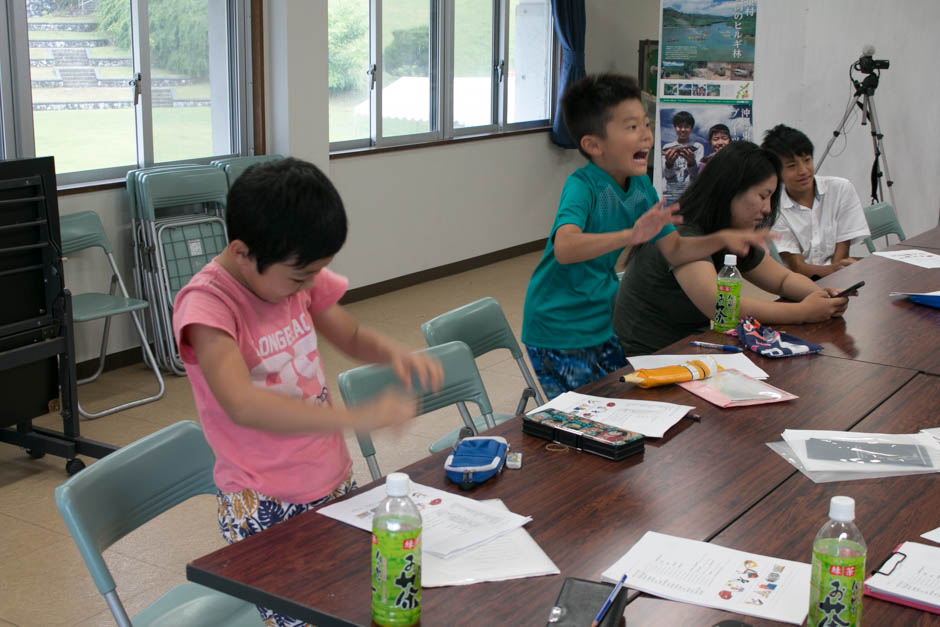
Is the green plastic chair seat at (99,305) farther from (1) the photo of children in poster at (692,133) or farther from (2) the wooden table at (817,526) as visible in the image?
(1) the photo of children in poster at (692,133)

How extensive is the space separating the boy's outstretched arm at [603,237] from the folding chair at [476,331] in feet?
1.27

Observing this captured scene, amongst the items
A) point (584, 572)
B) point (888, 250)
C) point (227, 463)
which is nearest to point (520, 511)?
point (584, 572)

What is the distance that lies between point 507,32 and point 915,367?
5.53 meters

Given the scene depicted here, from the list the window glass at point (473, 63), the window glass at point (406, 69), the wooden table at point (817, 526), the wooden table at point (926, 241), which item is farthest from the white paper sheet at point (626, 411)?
the window glass at point (473, 63)

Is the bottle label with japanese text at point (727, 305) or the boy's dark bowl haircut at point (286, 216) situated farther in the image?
the bottle label with japanese text at point (727, 305)

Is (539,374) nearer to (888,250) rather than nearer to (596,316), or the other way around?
(596,316)

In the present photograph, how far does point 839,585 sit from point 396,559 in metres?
0.61

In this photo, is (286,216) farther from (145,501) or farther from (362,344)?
(145,501)

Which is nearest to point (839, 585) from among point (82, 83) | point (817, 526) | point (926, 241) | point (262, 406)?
point (817, 526)

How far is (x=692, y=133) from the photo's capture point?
7043 mm

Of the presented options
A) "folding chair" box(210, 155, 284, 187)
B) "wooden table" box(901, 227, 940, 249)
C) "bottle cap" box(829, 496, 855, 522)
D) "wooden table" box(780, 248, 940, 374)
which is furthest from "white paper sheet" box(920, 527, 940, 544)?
"folding chair" box(210, 155, 284, 187)

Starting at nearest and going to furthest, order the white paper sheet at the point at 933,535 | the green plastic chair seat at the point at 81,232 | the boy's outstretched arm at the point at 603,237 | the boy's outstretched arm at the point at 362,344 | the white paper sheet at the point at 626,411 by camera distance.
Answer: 1. the white paper sheet at the point at 933,535
2. the boy's outstretched arm at the point at 362,344
3. the white paper sheet at the point at 626,411
4. the boy's outstretched arm at the point at 603,237
5. the green plastic chair seat at the point at 81,232

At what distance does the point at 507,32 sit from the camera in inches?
303

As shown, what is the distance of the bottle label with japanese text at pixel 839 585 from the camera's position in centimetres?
137
